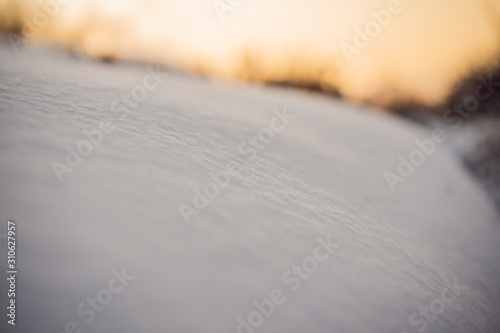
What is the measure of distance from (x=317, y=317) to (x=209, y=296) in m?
0.38

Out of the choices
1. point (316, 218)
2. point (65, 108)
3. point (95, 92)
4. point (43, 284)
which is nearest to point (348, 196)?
Result: point (316, 218)

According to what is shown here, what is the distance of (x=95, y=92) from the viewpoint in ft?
6.78

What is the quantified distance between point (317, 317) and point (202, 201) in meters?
0.63

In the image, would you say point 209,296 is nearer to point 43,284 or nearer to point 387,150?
point 43,284

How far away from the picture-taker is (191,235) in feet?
3.23

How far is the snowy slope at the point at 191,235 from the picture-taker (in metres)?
0.76

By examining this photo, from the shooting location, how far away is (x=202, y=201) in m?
1.17

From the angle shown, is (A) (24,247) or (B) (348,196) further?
(B) (348,196)

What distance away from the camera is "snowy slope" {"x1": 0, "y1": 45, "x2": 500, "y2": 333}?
29.9 inches

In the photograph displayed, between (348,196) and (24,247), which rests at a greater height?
(348,196)

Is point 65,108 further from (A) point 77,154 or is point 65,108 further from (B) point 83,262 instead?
(B) point 83,262

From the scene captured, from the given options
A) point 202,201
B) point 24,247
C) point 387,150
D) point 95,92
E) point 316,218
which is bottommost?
point 95,92

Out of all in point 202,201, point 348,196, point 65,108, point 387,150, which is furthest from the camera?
point 387,150

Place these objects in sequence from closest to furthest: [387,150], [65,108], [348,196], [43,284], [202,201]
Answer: [43,284], [202,201], [65,108], [348,196], [387,150]
